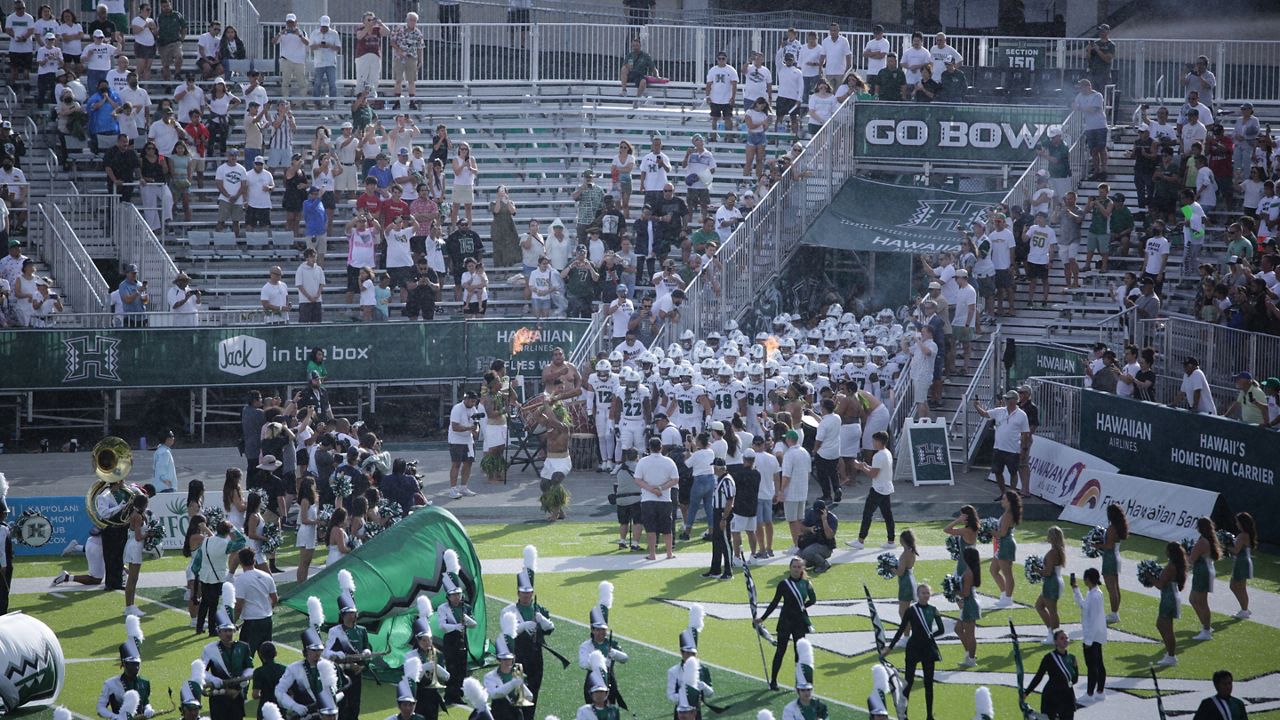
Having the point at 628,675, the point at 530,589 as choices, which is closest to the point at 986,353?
the point at 628,675

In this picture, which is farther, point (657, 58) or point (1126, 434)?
point (657, 58)

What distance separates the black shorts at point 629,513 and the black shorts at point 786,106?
544 inches

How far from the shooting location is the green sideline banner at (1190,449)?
22.5 meters

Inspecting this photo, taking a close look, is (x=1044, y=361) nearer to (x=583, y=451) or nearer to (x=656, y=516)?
(x=583, y=451)

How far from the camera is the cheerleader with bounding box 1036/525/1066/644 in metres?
17.7

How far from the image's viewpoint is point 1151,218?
30062 mm

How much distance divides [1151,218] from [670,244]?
27.2ft

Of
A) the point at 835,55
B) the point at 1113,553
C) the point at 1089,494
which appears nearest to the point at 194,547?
the point at 1113,553

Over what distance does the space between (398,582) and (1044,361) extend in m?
12.9

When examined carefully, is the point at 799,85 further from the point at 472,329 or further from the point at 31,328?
the point at 31,328

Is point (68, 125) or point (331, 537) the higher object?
point (68, 125)

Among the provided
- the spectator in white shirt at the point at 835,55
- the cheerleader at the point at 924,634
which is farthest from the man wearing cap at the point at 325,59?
the cheerleader at the point at 924,634

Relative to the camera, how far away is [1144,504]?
23172mm

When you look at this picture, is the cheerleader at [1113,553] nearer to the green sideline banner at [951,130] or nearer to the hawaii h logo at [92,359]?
the green sideline banner at [951,130]
